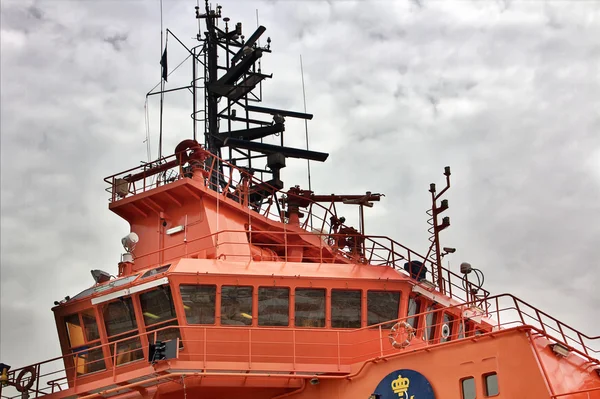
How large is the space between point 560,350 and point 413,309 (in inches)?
233

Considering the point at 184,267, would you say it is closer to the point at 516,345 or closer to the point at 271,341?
the point at 271,341

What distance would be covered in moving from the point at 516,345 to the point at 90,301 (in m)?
13.0

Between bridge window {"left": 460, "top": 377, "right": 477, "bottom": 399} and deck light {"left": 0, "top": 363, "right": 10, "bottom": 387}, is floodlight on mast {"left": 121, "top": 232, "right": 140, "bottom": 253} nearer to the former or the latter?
deck light {"left": 0, "top": 363, "right": 10, "bottom": 387}

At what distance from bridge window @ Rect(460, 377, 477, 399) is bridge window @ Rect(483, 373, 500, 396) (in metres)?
0.32

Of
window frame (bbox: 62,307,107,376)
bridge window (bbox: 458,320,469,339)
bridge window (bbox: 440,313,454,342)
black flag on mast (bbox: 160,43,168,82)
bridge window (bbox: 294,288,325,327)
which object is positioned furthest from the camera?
black flag on mast (bbox: 160,43,168,82)

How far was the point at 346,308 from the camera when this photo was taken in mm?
25016

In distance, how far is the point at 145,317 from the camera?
2500 cm

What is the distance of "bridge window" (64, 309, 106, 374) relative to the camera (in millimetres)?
26141

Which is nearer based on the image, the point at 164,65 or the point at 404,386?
the point at 404,386

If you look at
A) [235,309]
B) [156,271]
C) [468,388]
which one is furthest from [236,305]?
[468,388]

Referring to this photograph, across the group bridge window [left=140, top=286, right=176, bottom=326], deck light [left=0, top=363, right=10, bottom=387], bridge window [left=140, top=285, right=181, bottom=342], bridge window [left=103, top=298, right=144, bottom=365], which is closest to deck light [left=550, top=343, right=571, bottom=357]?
bridge window [left=140, top=285, right=181, bottom=342]

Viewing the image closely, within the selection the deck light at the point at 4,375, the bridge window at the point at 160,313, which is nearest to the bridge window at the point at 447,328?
the bridge window at the point at 160,313

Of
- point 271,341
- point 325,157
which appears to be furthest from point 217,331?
point 325,157

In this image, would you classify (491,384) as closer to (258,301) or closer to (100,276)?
(258,301)
